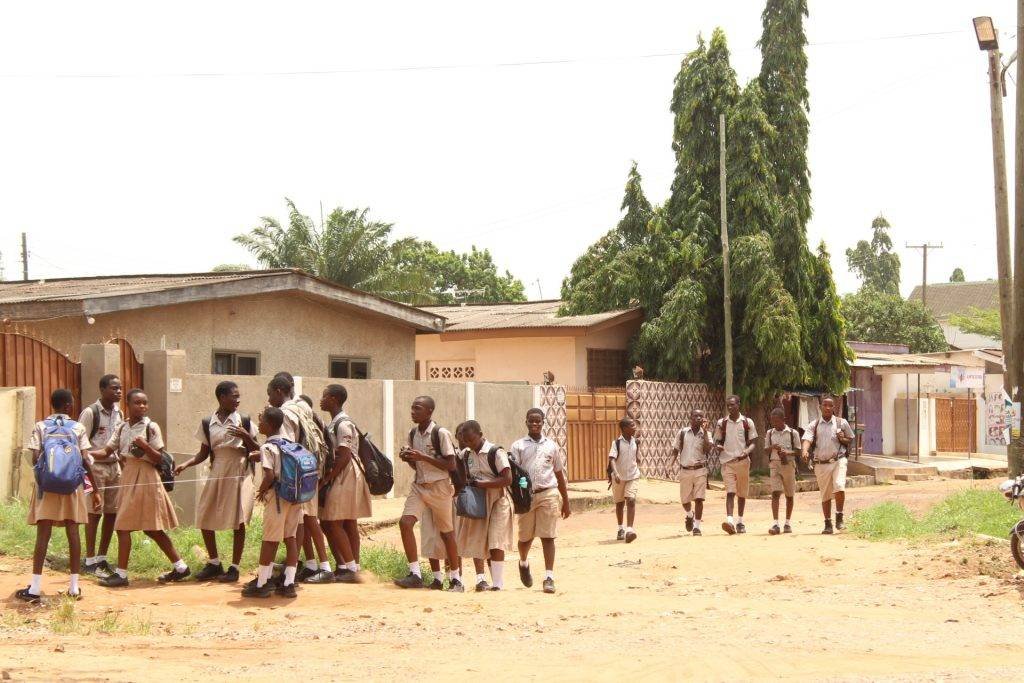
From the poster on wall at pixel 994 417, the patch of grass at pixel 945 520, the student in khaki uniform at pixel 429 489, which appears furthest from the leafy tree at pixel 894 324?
the student in khaki uniform at pixel 429 489

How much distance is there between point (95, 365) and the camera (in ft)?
45.5

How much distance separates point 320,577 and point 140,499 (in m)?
1.61

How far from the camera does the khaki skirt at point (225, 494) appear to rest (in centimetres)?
1081

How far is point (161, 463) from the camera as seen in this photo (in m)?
10.7

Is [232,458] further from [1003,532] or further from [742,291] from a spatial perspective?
[742,291]

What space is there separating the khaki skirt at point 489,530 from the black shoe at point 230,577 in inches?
75.2

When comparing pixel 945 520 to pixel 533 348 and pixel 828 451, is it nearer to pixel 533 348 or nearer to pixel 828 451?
pixel 828 451

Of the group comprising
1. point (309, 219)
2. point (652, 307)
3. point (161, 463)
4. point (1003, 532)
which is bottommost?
point (1003, 532)

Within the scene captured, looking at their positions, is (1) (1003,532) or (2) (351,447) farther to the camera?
(1) (1003,532)

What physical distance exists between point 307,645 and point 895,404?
1245 inches

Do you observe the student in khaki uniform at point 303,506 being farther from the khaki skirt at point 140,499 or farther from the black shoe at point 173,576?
the khaki skirt at point 140,499

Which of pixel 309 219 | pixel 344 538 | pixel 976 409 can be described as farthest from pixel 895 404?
pixel 344 538

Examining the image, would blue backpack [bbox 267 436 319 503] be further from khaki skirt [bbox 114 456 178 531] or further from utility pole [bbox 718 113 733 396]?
utility pole [bbox 718 113 733 396]

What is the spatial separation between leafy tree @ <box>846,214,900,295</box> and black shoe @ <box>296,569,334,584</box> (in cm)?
8247
